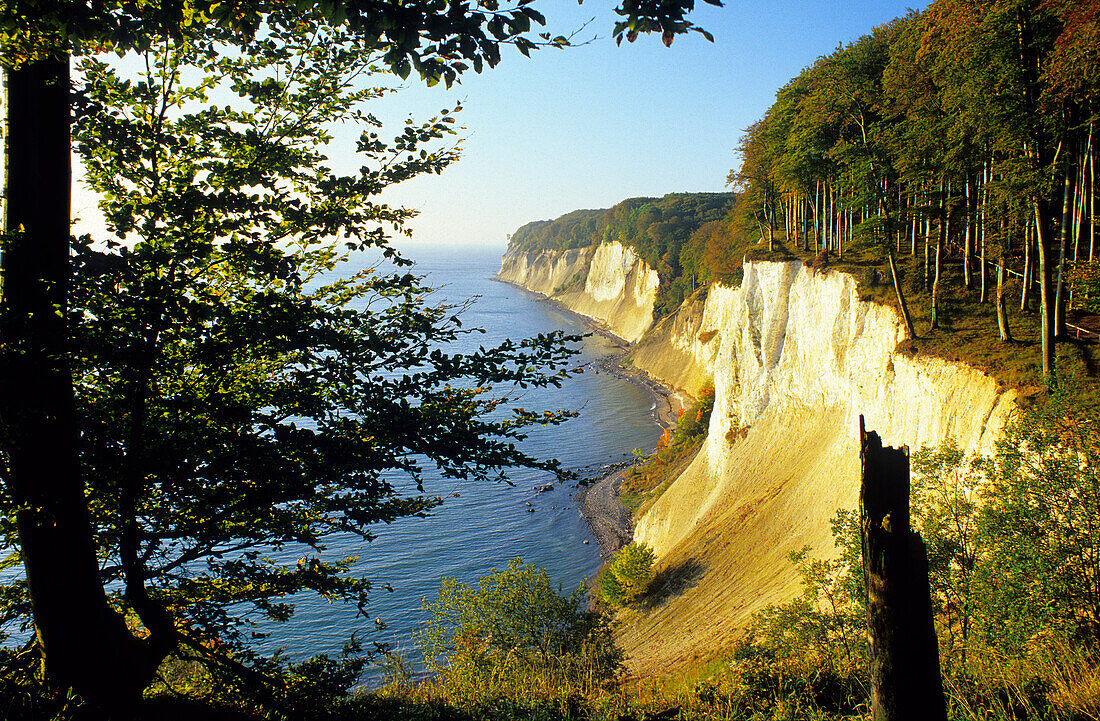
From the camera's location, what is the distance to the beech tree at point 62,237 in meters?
3.45

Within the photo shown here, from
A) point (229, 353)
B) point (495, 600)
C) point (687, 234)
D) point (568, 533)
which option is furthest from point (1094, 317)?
point (687, 234)

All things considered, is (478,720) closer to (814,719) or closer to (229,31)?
(814,719)

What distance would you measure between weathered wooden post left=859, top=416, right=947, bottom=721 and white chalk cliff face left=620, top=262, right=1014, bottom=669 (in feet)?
45.0

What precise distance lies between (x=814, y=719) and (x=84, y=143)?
7428mm

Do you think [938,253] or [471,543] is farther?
[471,543]

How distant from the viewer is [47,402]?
3725 millimetres

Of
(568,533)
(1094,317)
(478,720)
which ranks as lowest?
(568,533)

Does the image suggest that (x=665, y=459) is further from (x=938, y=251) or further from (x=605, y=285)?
(x=605, y=285)

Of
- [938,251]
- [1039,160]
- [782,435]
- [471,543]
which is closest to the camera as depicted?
[1039,160]

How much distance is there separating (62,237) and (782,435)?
27.7 meters

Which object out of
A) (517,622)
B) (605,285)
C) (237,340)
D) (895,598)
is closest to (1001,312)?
(517,622)

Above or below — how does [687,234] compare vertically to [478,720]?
above

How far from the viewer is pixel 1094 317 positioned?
54.5 feet

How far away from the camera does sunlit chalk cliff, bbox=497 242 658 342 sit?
85.9 meters
